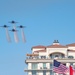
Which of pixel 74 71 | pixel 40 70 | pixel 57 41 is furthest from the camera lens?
pixel 57 41

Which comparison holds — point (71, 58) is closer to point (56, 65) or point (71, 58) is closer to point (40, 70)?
point (40, 70)

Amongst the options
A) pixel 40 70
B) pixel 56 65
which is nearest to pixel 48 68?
pixel 40 70

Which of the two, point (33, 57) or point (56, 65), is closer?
point (56, 65)

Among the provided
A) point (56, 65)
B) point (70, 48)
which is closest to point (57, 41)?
point (70, 48)

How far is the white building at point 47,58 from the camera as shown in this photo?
167 metres

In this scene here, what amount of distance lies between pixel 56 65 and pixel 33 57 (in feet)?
270

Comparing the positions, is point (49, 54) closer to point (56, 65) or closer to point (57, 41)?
point (57, 41)

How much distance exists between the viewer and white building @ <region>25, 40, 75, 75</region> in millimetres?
167000

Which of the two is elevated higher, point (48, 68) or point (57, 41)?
point (57, 41)

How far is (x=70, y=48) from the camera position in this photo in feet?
578

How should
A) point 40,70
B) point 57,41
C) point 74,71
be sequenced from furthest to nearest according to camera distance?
1. point 57,41
2. point 40,70
3. point 74,71

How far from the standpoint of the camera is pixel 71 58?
170 meters

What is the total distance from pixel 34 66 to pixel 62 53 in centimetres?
1234

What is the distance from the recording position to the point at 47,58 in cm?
16962
